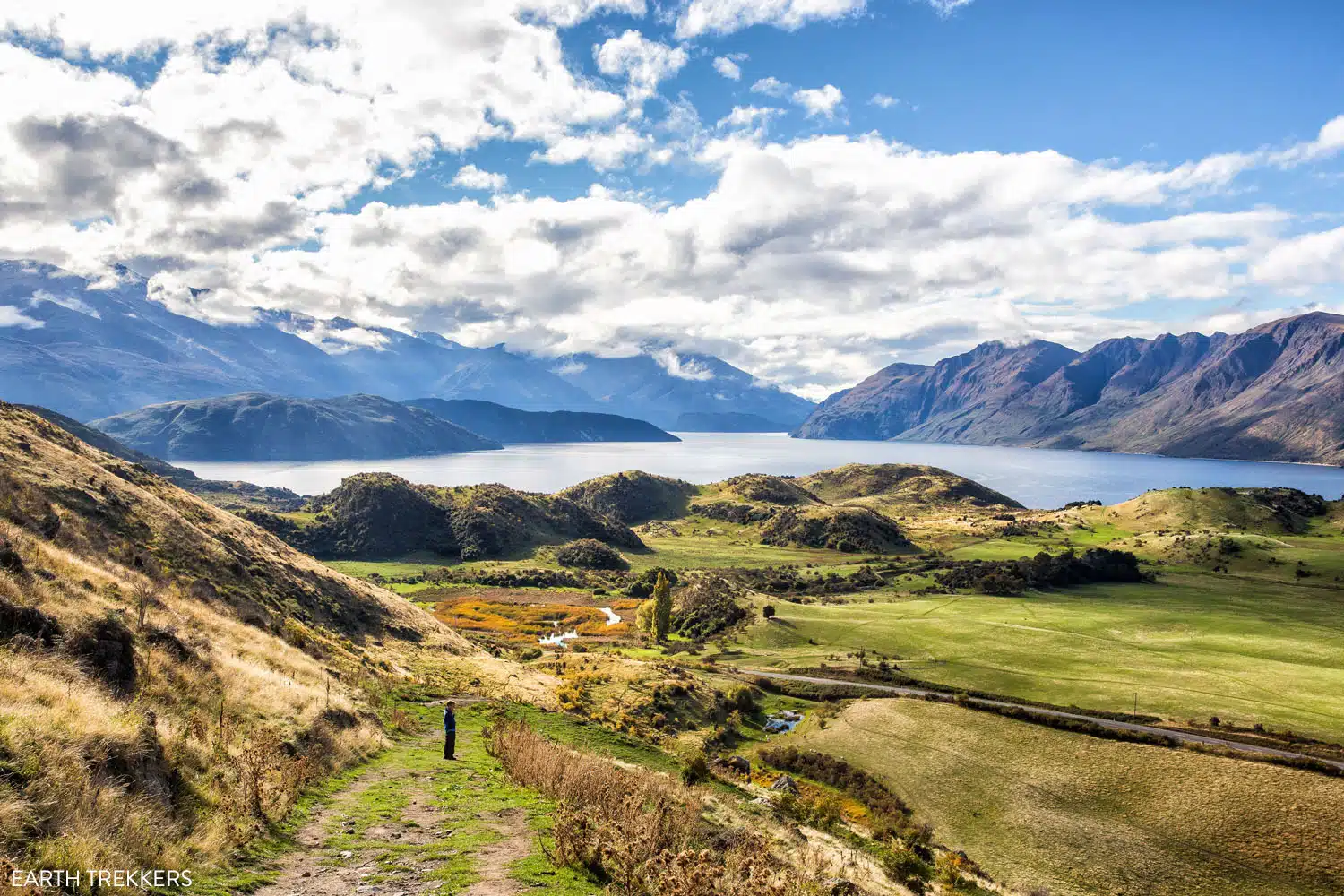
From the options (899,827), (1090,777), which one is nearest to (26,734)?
(899,827)

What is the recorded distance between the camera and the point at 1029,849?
36.0 m

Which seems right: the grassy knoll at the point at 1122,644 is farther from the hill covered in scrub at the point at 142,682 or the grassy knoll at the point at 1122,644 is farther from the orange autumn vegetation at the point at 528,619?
the hill covered in scrub at the point at 142,682

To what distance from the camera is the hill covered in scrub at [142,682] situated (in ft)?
37.0

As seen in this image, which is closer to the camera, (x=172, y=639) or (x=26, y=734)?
(x=26, y=734)

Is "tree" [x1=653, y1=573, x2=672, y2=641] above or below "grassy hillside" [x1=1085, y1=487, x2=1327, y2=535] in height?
below

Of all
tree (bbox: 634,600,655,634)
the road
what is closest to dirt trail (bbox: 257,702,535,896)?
the road

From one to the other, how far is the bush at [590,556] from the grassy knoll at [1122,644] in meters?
71.2

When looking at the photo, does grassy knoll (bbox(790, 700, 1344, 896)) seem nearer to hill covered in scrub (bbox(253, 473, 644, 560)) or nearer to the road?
the road

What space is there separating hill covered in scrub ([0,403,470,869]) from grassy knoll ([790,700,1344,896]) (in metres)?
33.3

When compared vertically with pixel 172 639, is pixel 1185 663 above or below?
below

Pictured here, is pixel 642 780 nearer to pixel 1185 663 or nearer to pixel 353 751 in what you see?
pixel 353 751

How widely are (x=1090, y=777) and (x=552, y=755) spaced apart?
38.6 metres

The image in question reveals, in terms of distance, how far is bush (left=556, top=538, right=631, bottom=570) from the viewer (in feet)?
563

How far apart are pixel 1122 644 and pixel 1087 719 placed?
107ft
